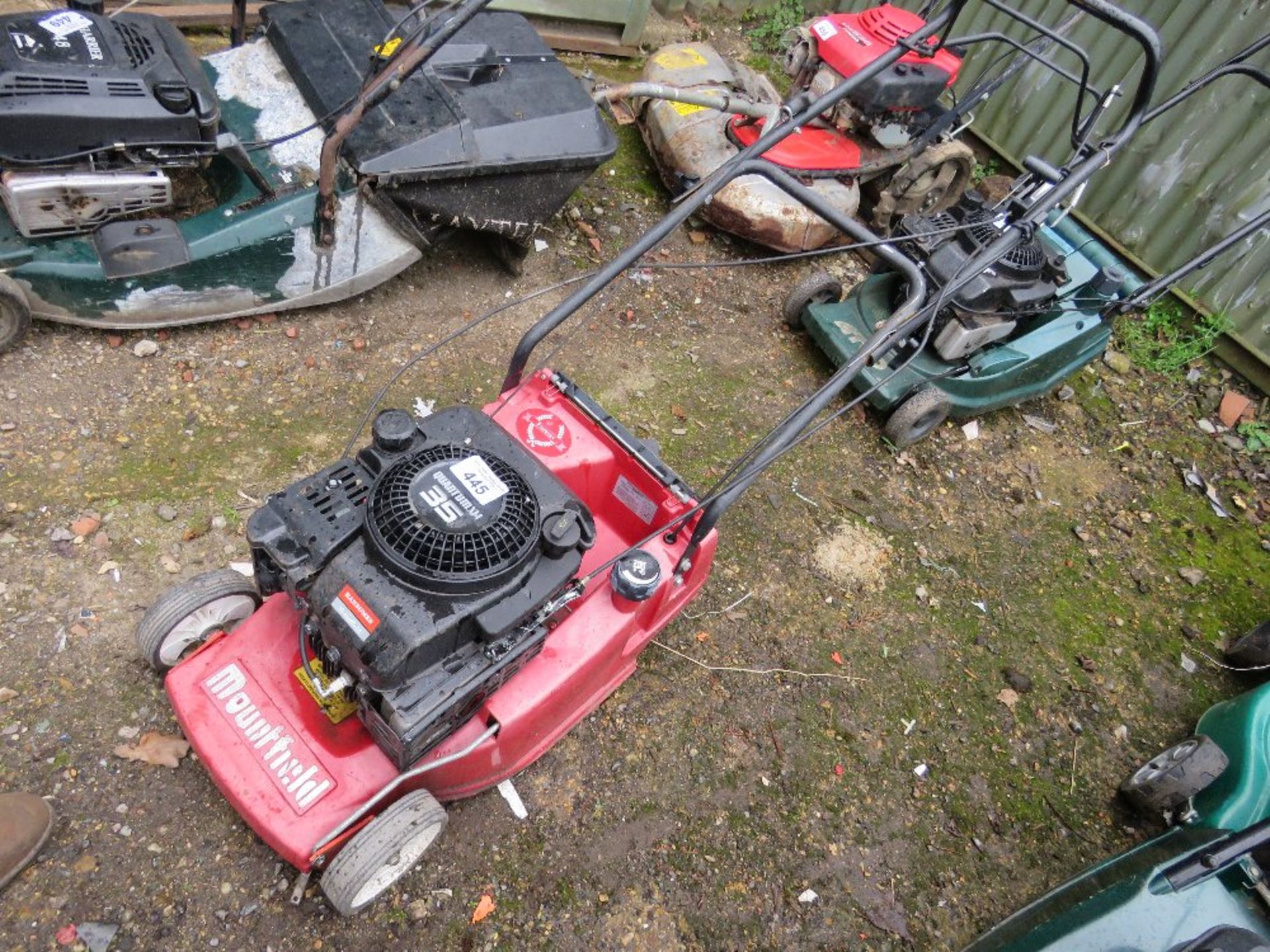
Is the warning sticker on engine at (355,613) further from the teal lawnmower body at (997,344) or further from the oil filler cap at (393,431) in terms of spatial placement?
the teal lawnmower body at (997,344)

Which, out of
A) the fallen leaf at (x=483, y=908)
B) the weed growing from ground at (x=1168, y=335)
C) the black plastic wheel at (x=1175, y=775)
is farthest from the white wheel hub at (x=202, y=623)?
the weed growing from ground at (x=1168, y=335)

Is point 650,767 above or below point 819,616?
below

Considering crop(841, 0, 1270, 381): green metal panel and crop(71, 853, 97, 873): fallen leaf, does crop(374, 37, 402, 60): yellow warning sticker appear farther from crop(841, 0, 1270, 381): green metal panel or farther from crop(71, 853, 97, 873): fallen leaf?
crop(841, 0, 1270, 381): green metal panel

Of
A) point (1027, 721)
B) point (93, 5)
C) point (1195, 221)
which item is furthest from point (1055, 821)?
point (93, 5)

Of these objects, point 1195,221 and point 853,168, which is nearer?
point 853,168

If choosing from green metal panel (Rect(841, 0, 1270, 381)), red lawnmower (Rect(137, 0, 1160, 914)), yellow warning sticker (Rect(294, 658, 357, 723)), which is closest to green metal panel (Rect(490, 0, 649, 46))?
green metal panel (Rect(841, 0, 1270, 381))

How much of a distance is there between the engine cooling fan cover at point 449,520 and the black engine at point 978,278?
2087 millimetres

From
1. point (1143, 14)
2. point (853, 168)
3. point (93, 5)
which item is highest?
point (1143, 14)

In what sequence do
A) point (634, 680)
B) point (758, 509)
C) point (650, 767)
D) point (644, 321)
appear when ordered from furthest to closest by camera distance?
point (644, 321)
point (758, 509)
point (634, 680)
point (650, 767)

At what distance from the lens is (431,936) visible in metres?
2.14

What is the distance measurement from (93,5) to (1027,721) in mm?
3829

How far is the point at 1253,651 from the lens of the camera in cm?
320

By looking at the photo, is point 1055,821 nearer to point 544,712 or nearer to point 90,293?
point 544,712

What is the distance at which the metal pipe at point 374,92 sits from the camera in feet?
7.88
